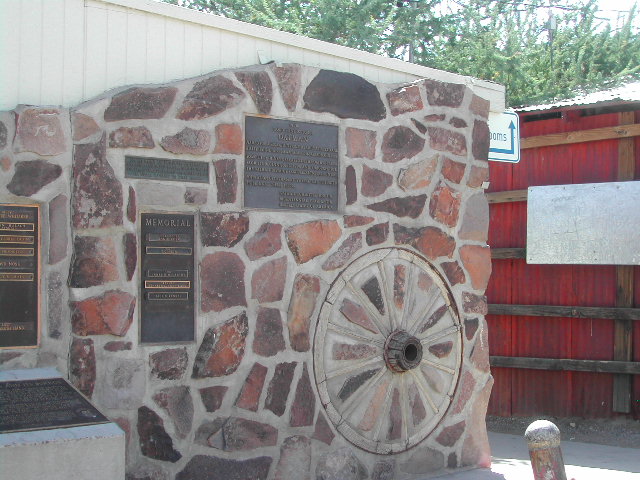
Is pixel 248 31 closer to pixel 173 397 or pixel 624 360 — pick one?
pixel 173 397

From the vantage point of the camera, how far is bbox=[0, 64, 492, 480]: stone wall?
474cm

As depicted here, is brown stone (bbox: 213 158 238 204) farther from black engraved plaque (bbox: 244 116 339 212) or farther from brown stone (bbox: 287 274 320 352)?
brown stone (bbox: 287 274 320 352)

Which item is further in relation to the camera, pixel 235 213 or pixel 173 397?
pixel 235 213

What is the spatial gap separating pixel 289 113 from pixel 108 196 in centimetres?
142

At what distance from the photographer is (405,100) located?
20.5 ft

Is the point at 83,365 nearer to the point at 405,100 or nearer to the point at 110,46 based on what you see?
the point at 110,46

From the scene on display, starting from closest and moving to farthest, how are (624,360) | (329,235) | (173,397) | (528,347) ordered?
(173,397) < (329,235) < (624,360) < (528,347)

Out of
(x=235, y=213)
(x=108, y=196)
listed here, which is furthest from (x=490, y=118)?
(x=108, y=196)

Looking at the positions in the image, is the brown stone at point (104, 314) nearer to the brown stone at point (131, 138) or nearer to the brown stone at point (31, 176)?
the brown stone at point (31, 176)

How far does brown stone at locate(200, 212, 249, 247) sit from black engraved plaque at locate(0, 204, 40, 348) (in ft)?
3.30

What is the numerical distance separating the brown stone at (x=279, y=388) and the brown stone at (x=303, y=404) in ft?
0.26

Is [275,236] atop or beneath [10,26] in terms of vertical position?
beneath

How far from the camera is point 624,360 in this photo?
8820 mm

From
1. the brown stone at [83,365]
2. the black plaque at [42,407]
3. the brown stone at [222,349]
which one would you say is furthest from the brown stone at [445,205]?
the black plaque at [42,407]
